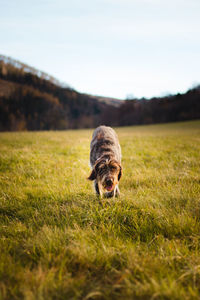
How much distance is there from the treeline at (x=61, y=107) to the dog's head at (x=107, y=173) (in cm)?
4288

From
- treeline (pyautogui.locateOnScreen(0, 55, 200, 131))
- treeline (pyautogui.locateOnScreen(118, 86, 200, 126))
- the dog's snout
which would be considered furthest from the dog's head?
treeline (pyautogui.locateOnScreen(118, 86, 200, 126))

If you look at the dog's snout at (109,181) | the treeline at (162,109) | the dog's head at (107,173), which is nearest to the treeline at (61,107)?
the treeline at (162,109)

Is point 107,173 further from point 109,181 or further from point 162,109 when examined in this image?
point 162,109

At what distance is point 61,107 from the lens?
185 feet

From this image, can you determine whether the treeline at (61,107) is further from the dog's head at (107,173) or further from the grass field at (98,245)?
the grass field at (98,245)

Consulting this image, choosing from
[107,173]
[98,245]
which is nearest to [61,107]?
[107,173]

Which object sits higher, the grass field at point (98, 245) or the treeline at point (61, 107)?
the treeline at point (61, 107)

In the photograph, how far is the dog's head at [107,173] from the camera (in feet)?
11.1

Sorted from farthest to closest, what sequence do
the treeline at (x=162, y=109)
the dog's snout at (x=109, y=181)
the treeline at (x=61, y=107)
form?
the treeline at (x=162, y=109) < the treeline at (x=61, y=107) < the dog's snout at (x=109, y=181)

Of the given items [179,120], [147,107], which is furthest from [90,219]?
[147,107]

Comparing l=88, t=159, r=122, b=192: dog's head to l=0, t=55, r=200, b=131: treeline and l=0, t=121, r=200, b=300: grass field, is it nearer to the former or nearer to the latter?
l=0, t=121, r=200, b=300: grass field

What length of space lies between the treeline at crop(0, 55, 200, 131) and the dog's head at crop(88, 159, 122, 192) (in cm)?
4288

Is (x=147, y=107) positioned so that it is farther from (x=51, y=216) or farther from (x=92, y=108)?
(x=51, y=216)

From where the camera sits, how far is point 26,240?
2.09 m
